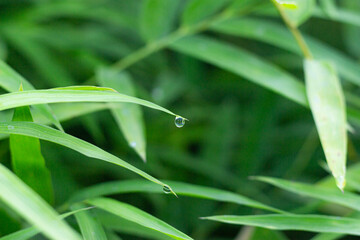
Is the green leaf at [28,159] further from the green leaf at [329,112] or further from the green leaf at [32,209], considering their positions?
the green leaf at [329,112]

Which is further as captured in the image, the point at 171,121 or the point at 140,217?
the point at 171,121

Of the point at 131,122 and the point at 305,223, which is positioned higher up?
the point at 131,122

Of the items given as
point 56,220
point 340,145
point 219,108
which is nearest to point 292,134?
point 219,108

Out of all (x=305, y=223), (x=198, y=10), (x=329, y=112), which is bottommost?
(x=305, y=223)

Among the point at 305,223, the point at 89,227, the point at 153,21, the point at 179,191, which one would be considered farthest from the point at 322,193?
the point at 153,21

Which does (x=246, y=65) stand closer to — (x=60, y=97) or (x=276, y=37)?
(x=276, y=37)

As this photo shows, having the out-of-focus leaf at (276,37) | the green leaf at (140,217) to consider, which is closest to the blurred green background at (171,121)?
the out-of-focus leaf at (276,37)

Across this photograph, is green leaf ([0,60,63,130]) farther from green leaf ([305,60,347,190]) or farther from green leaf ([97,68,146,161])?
green leaf ([305,60,347,190])

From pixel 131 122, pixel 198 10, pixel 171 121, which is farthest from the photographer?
pixel 171 121
